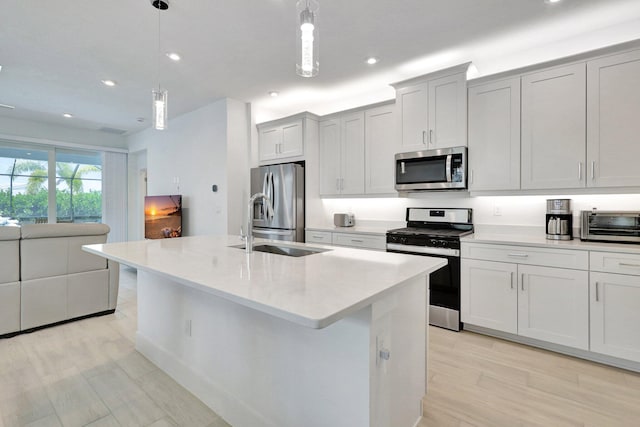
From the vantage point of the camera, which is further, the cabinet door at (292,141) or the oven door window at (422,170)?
the cabinet door at (292,141)

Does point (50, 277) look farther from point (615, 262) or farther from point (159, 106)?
point (615, 262)

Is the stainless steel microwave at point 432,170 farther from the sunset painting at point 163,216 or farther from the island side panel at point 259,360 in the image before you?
the sunset painting at point 163,216

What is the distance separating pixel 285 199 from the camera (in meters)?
4.15

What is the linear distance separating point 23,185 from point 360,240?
20.4 feet

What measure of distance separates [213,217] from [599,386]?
175 inches

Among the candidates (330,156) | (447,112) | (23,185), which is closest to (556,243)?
(447,112)

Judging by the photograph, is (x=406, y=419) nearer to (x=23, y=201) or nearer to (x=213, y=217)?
(x=213, y=217)

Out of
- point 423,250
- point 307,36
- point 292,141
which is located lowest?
point 423,250

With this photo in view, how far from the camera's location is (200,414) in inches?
69.8

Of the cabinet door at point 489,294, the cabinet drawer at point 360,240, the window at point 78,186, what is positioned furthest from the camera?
the window at point 78,186

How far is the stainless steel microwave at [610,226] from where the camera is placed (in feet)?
7.75

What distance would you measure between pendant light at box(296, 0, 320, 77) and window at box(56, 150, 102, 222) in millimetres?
6593

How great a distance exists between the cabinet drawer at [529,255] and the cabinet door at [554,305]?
0.05 meters

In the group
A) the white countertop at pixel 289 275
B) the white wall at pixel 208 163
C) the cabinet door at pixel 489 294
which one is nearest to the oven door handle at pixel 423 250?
the cabinet door at pixel 489 294
